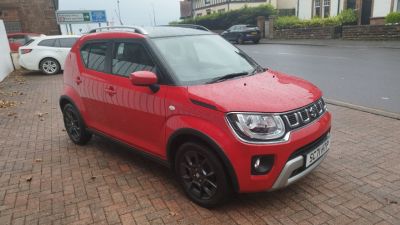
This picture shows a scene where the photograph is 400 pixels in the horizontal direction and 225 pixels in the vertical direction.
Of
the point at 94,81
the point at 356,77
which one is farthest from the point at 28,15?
the point at 94,81

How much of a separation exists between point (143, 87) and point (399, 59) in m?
13.0

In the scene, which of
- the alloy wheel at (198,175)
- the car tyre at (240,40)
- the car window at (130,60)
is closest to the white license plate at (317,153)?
the alloy wheel at (198,175)

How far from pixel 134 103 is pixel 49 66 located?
40.8 feet

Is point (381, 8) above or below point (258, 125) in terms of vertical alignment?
above

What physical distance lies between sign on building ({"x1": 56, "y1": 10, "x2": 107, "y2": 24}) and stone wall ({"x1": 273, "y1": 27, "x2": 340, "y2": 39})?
1553 cm

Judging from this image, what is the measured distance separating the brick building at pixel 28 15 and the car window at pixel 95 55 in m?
23.8

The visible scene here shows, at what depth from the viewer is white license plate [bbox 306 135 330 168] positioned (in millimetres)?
3385

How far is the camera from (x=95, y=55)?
16.0 ft

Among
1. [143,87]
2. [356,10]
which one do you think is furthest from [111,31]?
[356,10]

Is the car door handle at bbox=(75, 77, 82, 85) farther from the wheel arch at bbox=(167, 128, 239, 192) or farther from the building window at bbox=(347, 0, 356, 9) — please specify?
the building window at bbox=(347, 0, 356, 9)

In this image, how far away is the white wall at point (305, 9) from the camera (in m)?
33.3

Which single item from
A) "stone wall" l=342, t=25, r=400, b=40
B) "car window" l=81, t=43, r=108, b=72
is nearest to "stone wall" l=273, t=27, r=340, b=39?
"stone wall" l=342, t=25, r=400, b=40

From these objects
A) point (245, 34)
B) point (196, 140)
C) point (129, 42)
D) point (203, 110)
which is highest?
point (129, 42)

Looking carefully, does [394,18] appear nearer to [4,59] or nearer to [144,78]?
[4,59]
